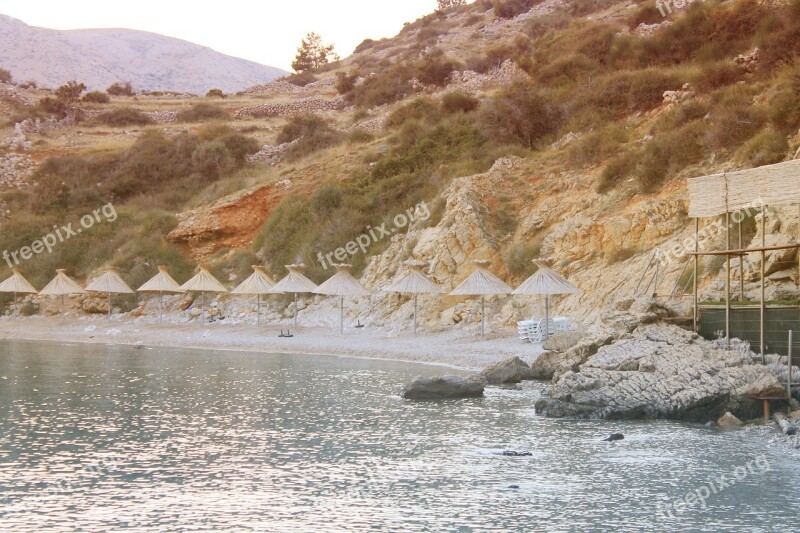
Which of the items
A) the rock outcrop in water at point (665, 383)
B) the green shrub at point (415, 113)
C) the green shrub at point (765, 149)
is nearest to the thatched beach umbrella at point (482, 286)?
the green shrub at point (765, 149)

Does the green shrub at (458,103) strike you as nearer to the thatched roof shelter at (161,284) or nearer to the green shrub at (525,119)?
the green shrub at (525,119)

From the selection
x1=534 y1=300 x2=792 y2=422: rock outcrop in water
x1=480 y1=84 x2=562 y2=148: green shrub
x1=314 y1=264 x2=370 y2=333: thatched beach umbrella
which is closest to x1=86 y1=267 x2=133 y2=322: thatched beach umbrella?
x1=314 y1=264 x2=370 y2=333: thatched beach umbrella

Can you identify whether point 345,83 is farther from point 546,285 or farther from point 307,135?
point 546,285

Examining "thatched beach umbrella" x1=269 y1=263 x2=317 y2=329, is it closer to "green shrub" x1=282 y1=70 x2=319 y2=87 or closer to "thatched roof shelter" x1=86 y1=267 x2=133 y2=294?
"thatched roof shelter" x1=86 y1=267 x2=133 y2=294

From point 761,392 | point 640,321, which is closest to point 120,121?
point 640,321

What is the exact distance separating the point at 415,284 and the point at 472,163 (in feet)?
30.7

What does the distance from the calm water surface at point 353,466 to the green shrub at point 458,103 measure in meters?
25.5

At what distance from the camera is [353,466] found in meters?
12.3

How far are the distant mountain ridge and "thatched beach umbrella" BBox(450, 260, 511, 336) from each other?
2853 inches

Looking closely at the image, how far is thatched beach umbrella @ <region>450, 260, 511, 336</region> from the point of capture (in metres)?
25.9

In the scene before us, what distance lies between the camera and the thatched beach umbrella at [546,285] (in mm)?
24141

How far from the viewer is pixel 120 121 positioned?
60.7 metres

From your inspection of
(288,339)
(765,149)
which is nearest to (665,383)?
(765,149)

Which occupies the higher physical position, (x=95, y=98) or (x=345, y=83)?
(x=345, y=83)
